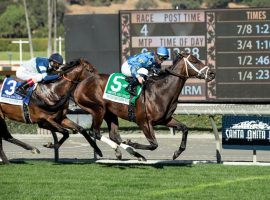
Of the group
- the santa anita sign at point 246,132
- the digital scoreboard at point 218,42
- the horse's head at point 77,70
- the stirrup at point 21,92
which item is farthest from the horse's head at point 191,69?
the digital scoreboard at point 218,42

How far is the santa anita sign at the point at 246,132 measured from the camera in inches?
543

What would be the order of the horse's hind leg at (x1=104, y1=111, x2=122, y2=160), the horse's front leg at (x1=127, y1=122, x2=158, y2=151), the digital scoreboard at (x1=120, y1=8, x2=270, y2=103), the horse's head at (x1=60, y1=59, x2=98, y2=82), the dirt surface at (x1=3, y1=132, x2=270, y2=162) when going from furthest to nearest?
the digital scoreboard at (x1=120, y1=8, x2=270, y2=103) → the dirt surface at (x1=3, y1=132, x2=270, y2=162) → the horse's hind leg at (x1=104, y1=111, x2=122, y2=160) → the horse's head at (x1=60, y1=59, x2=98, y2=82) → the horse's front leg at (x1=127, y1=122, x2=158, y2=151)

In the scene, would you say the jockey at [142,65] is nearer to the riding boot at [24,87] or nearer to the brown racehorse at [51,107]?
the brown racehorse at [51,107]

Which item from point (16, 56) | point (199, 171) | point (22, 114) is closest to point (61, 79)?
point (22, 114)

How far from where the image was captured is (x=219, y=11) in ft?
64.5

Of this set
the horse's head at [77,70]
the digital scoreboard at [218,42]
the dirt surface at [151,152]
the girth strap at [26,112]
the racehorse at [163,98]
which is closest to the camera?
the racehorse at [163,98]

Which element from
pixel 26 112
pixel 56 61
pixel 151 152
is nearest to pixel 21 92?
pixel 26 112

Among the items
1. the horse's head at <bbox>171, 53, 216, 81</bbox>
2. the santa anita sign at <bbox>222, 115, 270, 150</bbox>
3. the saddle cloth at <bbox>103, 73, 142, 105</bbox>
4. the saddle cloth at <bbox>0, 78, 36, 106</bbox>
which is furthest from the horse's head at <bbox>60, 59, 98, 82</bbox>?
the santa anita sign at <bbox>222, 115, 270, 150</bbox>

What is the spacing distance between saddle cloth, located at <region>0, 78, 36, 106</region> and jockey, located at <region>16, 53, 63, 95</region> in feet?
0.25

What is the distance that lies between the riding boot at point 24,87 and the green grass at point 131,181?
1.07m

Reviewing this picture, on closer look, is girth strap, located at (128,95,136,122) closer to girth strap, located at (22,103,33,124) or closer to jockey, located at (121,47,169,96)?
jockey, located at (121,47,169,96)

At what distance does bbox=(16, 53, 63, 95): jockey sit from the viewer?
43.9 ft

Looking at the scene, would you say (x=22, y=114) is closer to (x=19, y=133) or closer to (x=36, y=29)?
(x=19, y=133)

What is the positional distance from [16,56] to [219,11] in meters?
38.2
